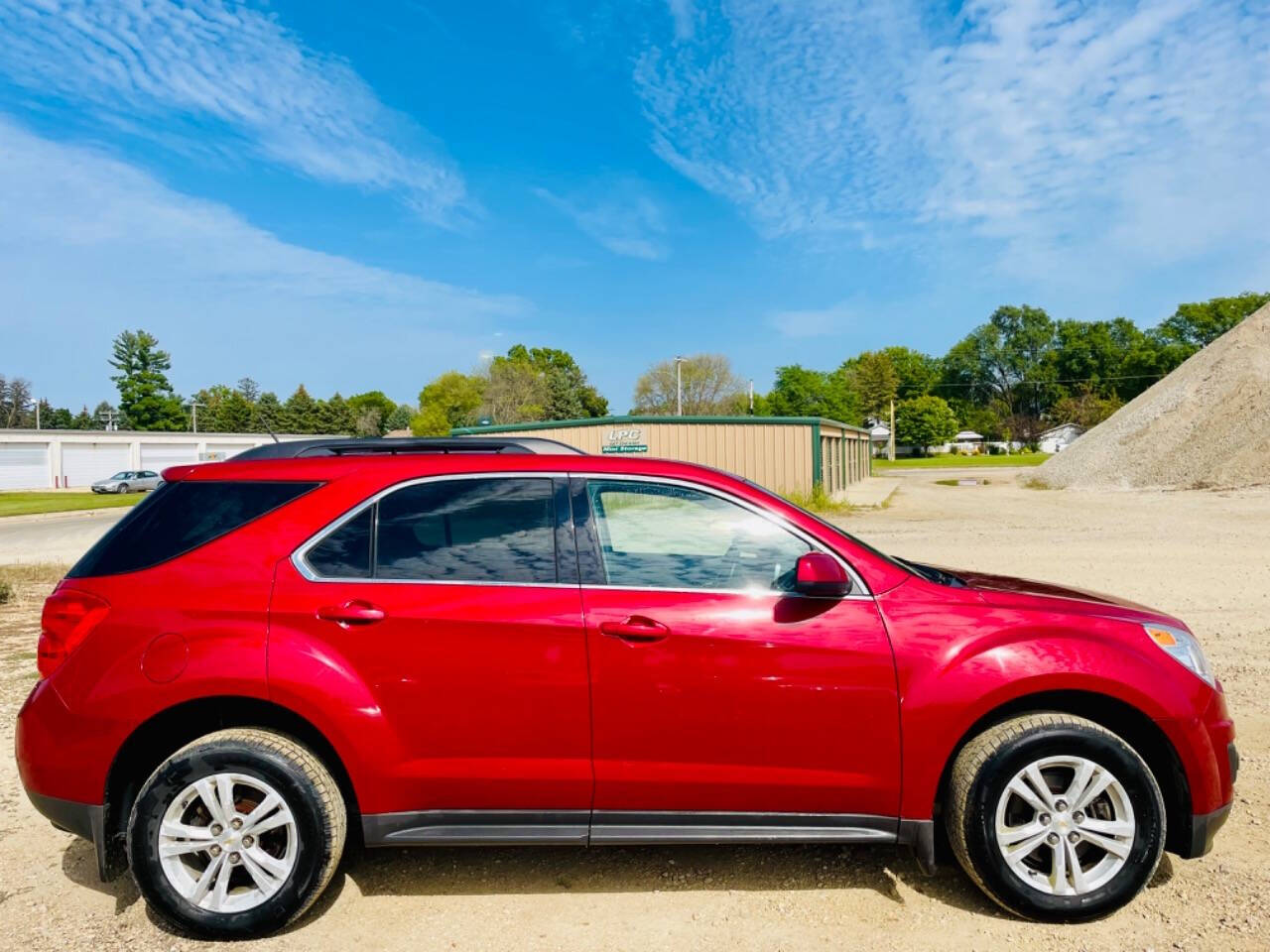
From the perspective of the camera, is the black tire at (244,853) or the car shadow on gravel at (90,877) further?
the car shadow on gravel at (90,877)

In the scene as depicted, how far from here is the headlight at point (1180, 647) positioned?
117 inches

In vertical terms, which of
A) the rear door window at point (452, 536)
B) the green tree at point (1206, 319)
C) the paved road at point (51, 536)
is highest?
the green tree at point (1206, 319)

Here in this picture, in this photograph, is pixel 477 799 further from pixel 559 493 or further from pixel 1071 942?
pixel 1071 942

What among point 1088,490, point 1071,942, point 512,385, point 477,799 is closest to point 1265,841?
point 1071,942

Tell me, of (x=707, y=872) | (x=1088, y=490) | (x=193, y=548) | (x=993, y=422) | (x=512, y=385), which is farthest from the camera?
(x=993, y=422)

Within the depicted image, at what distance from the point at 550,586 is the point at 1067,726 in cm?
197

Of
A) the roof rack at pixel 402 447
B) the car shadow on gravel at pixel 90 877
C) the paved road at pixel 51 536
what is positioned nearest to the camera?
the car shadow on gravel at pixel 90 877

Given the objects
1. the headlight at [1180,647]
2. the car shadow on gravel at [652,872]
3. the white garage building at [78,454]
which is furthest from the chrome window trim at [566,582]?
the white garage building at [78,454]

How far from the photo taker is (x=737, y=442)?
25891 millimetres

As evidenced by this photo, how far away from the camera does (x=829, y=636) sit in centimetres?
287

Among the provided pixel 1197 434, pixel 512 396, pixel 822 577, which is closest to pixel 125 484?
pixel 512 396

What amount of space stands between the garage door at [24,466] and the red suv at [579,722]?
194ft

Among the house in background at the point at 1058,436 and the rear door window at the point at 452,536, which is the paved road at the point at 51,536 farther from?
the house in background at the point at 1058,436

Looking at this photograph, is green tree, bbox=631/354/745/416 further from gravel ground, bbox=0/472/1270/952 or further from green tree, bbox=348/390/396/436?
gravel ground, bbox=0/472/1270/952
